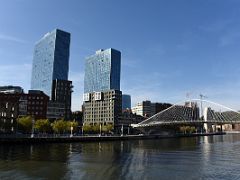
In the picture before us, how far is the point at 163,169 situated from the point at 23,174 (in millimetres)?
18143

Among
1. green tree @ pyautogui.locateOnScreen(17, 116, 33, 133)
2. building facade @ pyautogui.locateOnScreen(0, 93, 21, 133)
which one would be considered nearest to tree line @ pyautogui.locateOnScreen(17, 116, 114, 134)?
green tree @ pyautogui.locateOnScreen(17, 116, 33, 133)

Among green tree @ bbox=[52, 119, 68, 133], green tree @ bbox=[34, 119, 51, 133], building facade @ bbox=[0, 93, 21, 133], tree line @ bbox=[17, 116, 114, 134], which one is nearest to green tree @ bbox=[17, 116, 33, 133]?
tree line @ bbox=[17, 116, 114, 134]

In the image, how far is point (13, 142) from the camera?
94.2 m

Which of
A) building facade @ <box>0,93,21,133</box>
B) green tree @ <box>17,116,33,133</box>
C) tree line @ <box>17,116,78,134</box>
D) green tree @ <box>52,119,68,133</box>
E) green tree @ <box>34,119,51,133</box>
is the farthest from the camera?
green tree @ <box>52,119,68,133</box>

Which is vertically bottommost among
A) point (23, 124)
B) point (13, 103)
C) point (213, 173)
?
point (213, 173)

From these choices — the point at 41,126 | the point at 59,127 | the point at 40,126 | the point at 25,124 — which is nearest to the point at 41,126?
the point at 41,126

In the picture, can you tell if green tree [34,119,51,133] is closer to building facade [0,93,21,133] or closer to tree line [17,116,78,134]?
tree line [17,116,78,134]

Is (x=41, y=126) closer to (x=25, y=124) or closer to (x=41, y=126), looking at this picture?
(x=41, y=126)

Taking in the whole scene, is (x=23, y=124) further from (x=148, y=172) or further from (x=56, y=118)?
(x=148, y=172)

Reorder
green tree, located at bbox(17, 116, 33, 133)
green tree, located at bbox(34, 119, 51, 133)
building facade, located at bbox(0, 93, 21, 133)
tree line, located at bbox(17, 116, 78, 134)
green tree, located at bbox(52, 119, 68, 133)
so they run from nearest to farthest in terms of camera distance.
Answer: building facade, located at bbox(0, 93, 21, 133) < green tree, located at bbox(17, 116, 33, 133) < tree line, located at bbox(17, 116, 78, 134) < green tree, located at bbox(34, 119, 51, 133) < green tree, located at bbox(52, 119, 68, 133)

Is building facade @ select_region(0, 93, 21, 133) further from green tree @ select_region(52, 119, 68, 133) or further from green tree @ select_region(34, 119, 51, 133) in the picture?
green tree @ select_region(52, 119, 68, 133)

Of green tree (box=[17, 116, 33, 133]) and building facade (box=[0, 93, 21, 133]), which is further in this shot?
green tree (box=[17, 116, 33, 133])

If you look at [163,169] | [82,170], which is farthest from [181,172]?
[82,170]

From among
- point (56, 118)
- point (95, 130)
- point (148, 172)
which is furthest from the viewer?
point (56, 118)
